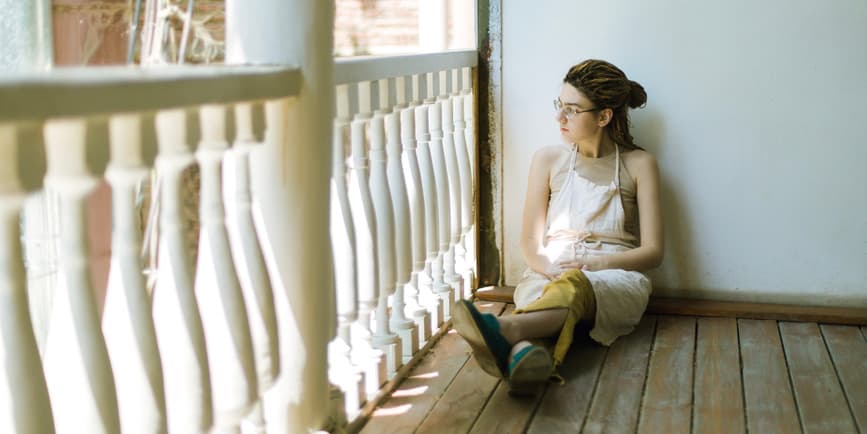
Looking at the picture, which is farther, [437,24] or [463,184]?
[437,24]

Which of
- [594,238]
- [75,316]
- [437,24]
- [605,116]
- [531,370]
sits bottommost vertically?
[531,370]

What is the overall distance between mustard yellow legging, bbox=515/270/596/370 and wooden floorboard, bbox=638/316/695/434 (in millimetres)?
262

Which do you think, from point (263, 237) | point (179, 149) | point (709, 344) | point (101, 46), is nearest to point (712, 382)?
point (709, 344)

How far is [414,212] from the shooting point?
10.4 feet

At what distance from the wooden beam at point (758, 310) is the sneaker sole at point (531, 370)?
107cm

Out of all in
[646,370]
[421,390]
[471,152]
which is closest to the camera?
[421,390]

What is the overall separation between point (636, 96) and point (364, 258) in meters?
1.34

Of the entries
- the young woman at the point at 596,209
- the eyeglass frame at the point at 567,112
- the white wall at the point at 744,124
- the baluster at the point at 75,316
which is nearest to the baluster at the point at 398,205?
the young woman at the point at 596,209

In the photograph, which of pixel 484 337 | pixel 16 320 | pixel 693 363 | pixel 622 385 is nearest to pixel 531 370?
pixel 484 337

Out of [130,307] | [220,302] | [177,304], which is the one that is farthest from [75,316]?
[220,302]

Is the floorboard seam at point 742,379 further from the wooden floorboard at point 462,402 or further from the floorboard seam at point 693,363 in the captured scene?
the wooden floorboard at point 462,402

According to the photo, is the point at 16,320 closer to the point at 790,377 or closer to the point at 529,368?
the point at 529,368

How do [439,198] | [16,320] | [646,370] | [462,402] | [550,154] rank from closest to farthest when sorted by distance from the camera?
[16,320] → [462,402] → [646,370] → [439,198] → [550,154]

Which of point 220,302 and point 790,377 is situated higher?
point 220,302
